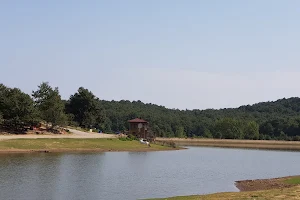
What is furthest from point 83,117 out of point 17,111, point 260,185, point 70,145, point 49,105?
point 260,185

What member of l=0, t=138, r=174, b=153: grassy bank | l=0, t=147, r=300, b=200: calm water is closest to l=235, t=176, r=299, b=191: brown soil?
l=0, t=147, r=300, b=200: calm water

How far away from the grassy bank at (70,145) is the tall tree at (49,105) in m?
8.58

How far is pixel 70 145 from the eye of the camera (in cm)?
7294

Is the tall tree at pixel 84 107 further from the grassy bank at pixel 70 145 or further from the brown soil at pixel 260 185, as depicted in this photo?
the brown soil at pixel 260 185

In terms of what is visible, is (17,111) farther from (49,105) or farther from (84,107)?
(84,107)

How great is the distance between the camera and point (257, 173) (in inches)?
1966

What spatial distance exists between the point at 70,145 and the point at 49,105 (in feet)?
58.2

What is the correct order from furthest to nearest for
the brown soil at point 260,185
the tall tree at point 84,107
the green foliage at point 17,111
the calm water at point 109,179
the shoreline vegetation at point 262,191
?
the tall tree at point 84,107, the green foliage at point 17,111, the brown soil at point 260,185, the calm water at point 109,179, the shoreline vegetation at point 262,191

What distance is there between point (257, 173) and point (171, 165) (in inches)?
386

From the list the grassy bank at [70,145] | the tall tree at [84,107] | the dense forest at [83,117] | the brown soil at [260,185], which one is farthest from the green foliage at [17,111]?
the brown soil at [260,185]

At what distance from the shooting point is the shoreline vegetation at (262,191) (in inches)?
988

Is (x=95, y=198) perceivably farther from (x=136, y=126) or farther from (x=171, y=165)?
(x=136, y=126)

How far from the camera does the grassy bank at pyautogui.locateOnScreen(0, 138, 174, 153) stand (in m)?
65.2

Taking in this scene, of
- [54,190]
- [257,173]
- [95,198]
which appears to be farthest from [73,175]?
[257,173]
